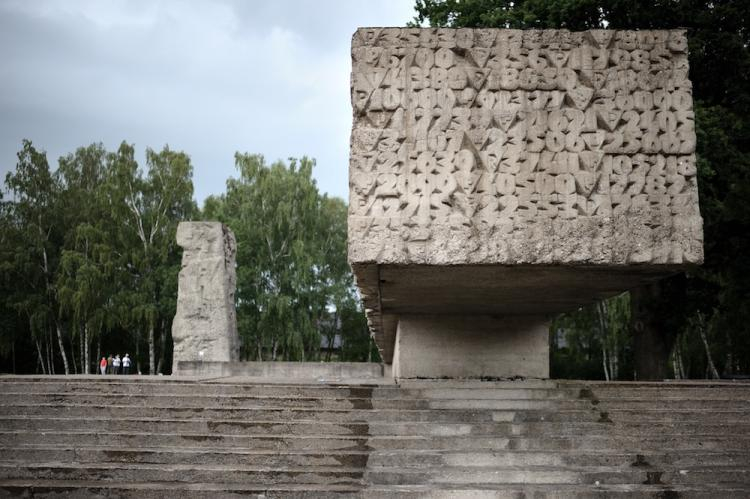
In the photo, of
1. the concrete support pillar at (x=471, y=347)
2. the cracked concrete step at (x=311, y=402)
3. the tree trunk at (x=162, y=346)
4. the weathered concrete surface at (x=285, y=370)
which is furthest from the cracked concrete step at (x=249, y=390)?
the tree trunk at (x=162, y=346)

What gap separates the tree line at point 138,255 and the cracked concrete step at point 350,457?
17251 millimetres

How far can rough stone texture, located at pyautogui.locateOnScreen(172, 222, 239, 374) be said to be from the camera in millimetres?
14945

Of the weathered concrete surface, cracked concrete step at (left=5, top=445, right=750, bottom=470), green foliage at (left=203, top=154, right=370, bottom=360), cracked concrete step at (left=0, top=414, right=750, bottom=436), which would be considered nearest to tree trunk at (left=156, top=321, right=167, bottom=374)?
green foliage at (left=203, top=154, right=370, bottom=360)

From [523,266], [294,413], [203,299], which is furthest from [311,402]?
[203,299]

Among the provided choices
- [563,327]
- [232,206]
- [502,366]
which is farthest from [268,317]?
[502,366]

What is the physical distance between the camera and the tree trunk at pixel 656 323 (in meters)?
14.1

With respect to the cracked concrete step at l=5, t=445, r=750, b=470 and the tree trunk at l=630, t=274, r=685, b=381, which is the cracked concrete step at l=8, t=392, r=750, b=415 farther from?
the tree trunk at l=630, t=274, r=685, b=381

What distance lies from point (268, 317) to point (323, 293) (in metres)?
2.73

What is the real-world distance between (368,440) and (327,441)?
0.41 metres

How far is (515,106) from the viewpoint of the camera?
632 centimetres

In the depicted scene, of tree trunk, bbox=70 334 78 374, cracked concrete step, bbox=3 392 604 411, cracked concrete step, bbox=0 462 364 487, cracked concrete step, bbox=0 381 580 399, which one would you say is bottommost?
tree trunk, bbox=70 334 78 374

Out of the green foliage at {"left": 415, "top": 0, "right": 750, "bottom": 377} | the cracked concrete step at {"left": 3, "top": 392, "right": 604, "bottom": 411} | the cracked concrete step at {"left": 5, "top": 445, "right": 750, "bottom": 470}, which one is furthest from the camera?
the green foliage at {"left": 415, "top": 0, "right": 750, "bottom": 377}

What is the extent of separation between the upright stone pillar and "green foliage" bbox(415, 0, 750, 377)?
614 centimetres

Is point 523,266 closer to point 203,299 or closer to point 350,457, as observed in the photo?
point 350,457
